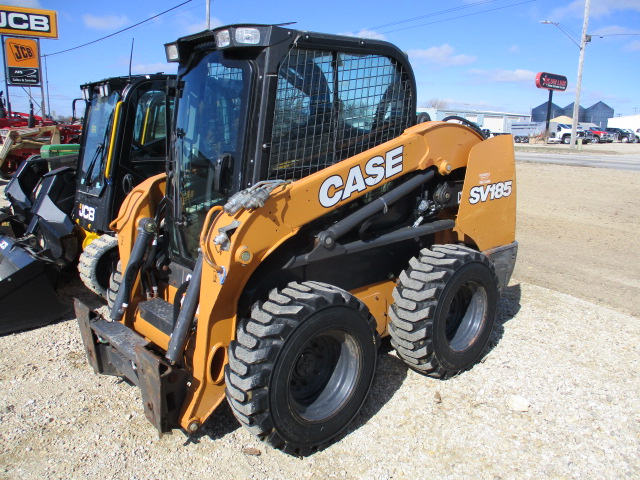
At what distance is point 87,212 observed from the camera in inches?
229

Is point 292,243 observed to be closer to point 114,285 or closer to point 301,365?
point 301,365

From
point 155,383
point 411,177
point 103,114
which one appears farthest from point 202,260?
point 103,114

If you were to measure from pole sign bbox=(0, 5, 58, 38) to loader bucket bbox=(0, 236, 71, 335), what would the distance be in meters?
23.3

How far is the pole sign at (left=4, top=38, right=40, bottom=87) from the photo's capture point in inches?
942

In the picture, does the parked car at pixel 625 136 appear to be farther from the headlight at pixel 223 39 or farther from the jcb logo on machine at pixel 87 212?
the headlight at pixel 223 39

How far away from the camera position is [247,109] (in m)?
3.06

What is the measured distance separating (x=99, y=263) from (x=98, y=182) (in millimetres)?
1131

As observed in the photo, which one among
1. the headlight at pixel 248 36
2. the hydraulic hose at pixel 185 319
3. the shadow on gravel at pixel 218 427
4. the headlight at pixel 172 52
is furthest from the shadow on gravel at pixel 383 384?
the headlight at pixel 172 52

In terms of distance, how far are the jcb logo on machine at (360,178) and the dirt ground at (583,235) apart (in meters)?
3.61

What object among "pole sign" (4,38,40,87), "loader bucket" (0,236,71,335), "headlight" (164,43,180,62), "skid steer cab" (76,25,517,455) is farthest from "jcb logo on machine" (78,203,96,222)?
"pole sign" (4,38,40,87)

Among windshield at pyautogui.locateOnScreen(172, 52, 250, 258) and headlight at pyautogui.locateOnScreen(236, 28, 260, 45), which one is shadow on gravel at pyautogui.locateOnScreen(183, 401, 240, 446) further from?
headlight at pyautogui.locateOnScreen(236, 28, 260, 45)

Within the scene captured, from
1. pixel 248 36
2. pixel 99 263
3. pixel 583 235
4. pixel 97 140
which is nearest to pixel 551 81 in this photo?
pixel 583 235

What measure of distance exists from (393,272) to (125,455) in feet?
7.10

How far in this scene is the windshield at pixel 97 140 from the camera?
19.1 feet
